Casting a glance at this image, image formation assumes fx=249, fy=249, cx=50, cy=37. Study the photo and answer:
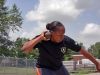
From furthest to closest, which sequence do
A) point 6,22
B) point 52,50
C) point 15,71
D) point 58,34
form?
1. point 6,22
2. point 15,71
3. point 52,50
4. point 58,34

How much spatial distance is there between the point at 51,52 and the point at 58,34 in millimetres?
533

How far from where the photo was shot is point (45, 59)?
462 cm

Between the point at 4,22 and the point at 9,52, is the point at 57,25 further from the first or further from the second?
the point at 9,52

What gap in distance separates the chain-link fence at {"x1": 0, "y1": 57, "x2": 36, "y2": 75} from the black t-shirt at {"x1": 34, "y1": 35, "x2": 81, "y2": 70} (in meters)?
15.4

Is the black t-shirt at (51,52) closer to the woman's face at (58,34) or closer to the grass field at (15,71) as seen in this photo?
the woman's face at (58,34)

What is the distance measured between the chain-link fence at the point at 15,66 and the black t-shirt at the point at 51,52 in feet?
50.6

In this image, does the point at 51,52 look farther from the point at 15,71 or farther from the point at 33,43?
the point at 15,71

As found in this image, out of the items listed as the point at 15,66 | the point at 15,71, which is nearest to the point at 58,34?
the point at 15,66

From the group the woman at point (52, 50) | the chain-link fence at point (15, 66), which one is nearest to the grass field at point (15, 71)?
the chain-link fence at point (15, 66)

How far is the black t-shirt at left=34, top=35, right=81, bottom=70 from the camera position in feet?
14.8

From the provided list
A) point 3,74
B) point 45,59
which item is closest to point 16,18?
point 3,74

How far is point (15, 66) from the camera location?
72.3ft

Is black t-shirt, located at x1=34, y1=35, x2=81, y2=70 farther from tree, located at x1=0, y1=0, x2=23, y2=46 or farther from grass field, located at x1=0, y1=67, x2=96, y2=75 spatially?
tree, located at x1=0, y1=0, x2=23, y2=46

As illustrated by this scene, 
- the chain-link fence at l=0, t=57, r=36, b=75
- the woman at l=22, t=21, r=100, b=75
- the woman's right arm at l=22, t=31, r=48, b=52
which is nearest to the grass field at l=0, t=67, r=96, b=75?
the chain-link fence at l=0, t=57, r=36, b=75
